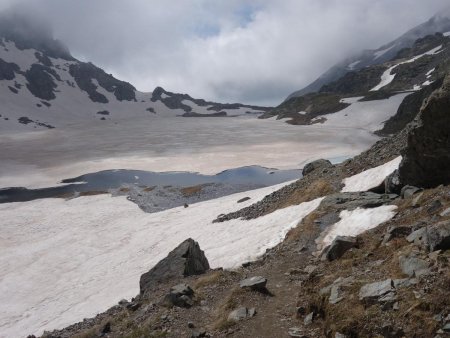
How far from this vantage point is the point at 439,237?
411 inches

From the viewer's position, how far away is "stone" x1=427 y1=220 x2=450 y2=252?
404 inches

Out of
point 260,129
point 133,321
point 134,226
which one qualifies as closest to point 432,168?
point 133,321

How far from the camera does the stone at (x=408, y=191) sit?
1799 cm

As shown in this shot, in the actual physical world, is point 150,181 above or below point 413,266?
above

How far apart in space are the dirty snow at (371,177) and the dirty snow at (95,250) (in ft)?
7.78

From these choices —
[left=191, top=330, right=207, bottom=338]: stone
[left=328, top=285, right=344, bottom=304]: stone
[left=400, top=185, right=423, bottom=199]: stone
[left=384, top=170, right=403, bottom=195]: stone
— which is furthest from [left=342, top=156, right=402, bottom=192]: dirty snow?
[left=191, top=330, right=207, bottom=338]: stone

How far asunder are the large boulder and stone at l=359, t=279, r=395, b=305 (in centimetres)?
931

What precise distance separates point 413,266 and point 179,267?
36.6 ft

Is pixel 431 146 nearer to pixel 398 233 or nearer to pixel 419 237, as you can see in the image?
pixel 398 233

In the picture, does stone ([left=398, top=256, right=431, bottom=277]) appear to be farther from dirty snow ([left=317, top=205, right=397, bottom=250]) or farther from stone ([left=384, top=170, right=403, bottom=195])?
stone ([left=384, top=170, right=403, bottom=195])

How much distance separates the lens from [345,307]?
32.3ft

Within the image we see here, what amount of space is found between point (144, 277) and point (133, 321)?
5.41m

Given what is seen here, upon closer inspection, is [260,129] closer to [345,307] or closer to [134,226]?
[134,226]

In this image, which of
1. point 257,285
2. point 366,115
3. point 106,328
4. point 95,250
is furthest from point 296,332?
point 366,115
